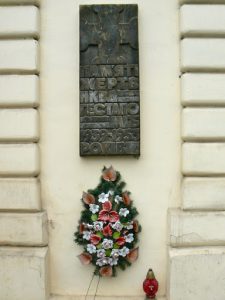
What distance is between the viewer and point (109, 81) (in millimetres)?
4414

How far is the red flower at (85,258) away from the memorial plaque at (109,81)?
103 cm

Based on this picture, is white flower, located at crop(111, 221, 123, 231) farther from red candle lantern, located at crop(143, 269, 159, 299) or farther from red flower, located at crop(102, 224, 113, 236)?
red candle lantern, located at crop(143, 269, 159, 299)

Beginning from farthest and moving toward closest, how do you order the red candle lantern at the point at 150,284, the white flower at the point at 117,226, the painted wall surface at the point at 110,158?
1. the painted wall surface at the point at 110,158
2. the white flower at the point at 117,226
3. the red candle lantern at the point at 150,284

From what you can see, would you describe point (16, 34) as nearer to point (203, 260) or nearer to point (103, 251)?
point (103, 251)

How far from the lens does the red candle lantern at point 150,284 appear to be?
4.21 m

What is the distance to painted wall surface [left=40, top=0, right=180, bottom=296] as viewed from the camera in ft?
14.6

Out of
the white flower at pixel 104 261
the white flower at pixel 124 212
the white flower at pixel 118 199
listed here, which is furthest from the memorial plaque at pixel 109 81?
the white flower at pixel 104 261

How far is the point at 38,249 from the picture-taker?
4.40 meters

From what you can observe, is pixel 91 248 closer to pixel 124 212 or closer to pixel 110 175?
pixel 124 212

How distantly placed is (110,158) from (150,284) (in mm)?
1310

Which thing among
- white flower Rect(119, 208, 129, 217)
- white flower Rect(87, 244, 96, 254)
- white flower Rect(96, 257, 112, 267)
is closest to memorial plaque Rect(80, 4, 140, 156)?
white flower Rect(119, 208, 129, 217)

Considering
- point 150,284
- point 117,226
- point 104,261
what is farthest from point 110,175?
point 150,284

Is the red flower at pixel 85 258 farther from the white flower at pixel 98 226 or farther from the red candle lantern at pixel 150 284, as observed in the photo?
the red candle lantern at pixel 150 284

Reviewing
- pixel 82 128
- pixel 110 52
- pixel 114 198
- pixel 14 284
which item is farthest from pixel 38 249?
pixel 110 52
